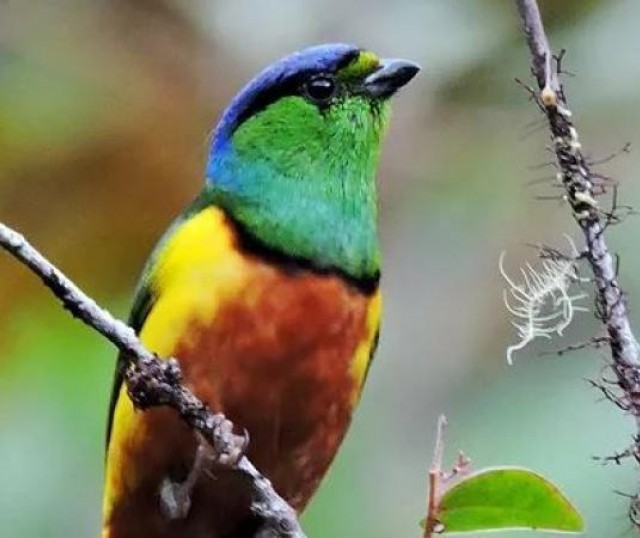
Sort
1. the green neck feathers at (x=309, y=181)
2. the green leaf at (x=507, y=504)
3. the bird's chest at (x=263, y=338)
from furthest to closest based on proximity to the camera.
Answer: the green neck feathers at (x=309, y=181) → the bird's chest at (x=263, y=338) → the green leaf at (x=507, y=504)

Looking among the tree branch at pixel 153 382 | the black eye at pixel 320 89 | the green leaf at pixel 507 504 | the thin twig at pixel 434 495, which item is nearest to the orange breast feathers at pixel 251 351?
the black eye at pixel 320 89

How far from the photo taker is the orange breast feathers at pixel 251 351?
2.80 meters

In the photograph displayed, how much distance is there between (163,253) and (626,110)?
96 centimetres

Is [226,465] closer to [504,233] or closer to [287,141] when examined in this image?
[287,141]

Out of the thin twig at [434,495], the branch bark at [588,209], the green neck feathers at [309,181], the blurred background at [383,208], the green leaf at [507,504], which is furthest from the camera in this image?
the blurred background at [383,208]

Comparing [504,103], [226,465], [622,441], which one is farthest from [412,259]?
[226,465]

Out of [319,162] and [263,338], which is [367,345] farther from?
[319,162]

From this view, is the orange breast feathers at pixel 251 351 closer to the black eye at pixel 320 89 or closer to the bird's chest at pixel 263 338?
the bird's chest at pixel 263 338

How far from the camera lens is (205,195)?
3.08 meters

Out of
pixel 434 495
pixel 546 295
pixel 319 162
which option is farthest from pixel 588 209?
pixel 319 162

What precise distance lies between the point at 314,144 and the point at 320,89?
0.11 meters

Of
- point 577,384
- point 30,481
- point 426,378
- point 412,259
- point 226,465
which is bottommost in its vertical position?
point 226,465

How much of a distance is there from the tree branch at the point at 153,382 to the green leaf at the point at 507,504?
0.78 ft

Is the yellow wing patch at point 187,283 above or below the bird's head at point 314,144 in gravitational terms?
below
